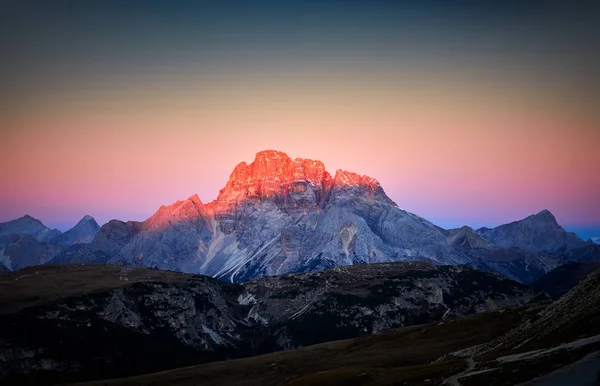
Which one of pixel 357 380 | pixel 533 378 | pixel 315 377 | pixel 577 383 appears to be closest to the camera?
pixel 577 383

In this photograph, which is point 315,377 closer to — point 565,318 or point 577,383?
point 565,318

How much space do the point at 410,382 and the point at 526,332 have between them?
52.2m

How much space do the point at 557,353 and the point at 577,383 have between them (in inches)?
856

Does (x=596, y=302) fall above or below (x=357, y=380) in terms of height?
above

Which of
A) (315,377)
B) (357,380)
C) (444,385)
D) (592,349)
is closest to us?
(592,349)

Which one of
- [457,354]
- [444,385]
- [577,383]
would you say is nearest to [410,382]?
[444,385]

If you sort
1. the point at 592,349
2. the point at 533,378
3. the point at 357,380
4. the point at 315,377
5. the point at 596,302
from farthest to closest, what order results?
the point at 315,377 < the point at 357,380 < the point at 596,302 < the point at 592,349 < the point at 533,378

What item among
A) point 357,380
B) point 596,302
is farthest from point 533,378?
point 357,380

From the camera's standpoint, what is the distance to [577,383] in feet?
297

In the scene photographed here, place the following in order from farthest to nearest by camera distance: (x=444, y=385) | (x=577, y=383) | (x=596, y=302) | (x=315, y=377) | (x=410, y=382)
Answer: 1. (x=315, y=377)
2. (x=596, y=302)
3. (x=410, y=382)
4. (x=444, y=385)
5. (x=577, y=383)

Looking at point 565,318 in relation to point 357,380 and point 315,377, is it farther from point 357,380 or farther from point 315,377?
point 315,377

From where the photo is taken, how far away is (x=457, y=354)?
601ft

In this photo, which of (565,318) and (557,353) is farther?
(565,318)

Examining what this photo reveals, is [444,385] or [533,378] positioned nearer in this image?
[533,378]
